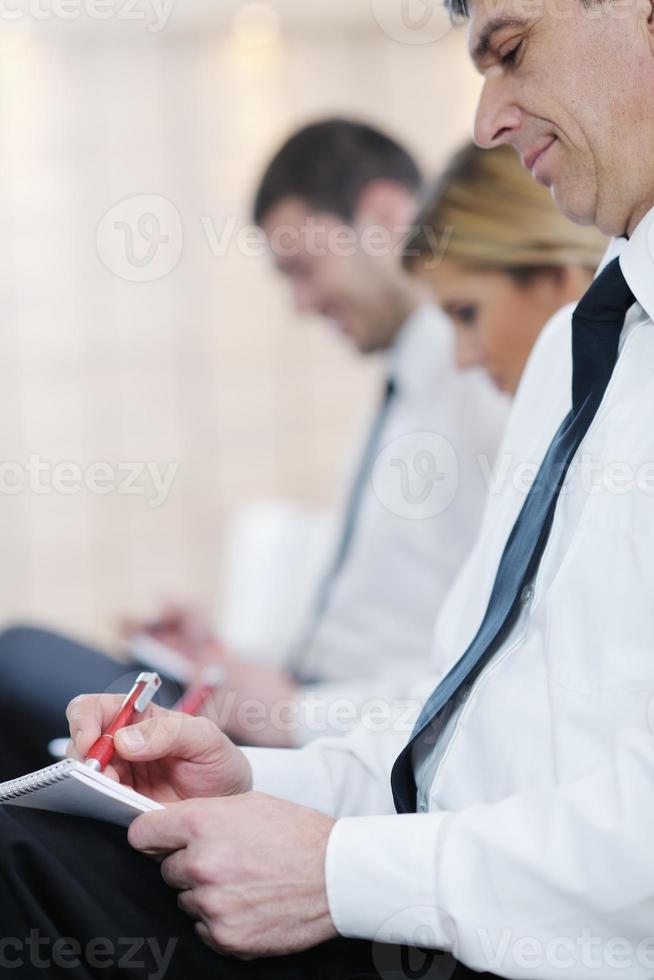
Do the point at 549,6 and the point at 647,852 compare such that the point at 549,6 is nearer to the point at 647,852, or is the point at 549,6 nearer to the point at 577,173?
the point at 577,173

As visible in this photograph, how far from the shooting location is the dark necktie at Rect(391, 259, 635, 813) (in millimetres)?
908

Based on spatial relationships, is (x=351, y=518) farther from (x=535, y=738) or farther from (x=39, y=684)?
(x=535, y=738)

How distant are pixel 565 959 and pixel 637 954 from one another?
0.05 metres

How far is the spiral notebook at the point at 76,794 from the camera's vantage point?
2.58 ft

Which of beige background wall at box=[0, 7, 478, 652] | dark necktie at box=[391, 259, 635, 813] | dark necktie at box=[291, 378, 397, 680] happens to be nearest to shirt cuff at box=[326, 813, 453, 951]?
dark necktie at box=[391, 259, 635, 813]

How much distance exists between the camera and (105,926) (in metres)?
0.76

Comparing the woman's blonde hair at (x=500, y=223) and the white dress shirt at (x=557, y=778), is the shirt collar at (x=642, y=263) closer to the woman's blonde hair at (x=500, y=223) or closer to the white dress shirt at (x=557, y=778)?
the white dress shirt at (x=557, y=778)

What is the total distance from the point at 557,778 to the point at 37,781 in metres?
0.40

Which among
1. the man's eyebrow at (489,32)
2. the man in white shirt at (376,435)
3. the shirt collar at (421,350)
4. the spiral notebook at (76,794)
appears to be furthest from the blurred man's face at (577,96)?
the shirt collar at (421,350)

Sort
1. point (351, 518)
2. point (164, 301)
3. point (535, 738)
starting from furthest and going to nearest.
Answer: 1. point (164, 301)
2. point (351, 518)
3. point (535, 738)

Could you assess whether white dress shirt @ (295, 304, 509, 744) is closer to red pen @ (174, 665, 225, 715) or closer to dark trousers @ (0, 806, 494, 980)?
red pen @ (174, 665, 225, 715)

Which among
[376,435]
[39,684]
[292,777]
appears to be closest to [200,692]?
[39,684]

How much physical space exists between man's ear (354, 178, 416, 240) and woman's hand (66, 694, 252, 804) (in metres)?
1.50

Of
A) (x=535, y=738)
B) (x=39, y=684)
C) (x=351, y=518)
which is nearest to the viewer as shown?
(x=535, y=738)
